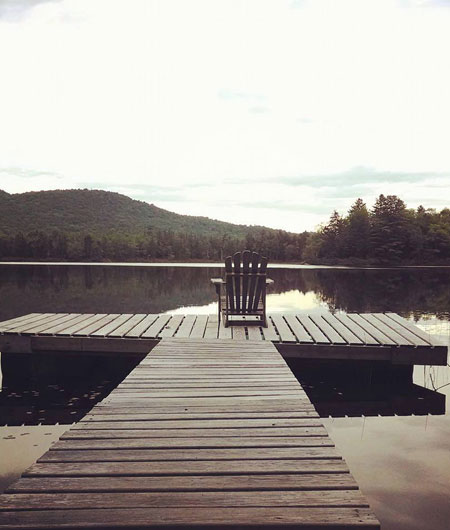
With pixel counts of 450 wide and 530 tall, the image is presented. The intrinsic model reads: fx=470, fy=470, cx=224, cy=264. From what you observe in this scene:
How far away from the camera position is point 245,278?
6.77 meters

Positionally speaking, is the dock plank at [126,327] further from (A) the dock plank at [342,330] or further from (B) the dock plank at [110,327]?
(A) the dock plank at [342,330]

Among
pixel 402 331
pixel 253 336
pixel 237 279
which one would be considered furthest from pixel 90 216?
pixel 402 331

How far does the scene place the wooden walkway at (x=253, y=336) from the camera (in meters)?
5.79

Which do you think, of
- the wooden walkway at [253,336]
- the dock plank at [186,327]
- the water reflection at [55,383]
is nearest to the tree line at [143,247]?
the dock plank at [186,327]

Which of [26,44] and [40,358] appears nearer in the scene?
[40,358]

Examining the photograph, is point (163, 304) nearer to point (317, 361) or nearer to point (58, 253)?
point (317, 361)

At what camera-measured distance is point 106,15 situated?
47.8 feet

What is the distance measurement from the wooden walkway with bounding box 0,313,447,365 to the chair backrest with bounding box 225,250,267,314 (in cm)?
42

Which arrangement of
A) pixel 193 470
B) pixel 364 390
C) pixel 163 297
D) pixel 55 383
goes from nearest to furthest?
pixel 193 470 < pixel 364 390 < pixel 55 383 < pixel 163 297

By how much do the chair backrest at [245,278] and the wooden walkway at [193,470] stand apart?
301cm

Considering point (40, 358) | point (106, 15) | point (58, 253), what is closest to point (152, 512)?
point (40, 358)

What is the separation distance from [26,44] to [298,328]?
1462cm

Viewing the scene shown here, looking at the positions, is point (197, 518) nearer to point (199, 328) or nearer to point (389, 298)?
point (199, 328)

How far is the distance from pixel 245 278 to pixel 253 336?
101 cm
